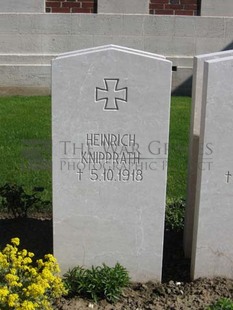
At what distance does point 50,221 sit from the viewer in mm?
5234

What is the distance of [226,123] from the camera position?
3807 mm

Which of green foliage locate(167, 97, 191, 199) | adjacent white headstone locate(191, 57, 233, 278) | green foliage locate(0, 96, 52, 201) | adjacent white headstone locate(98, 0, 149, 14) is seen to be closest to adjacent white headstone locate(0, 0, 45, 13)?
adjacent white headstone locate(98, 0, 149, 14)

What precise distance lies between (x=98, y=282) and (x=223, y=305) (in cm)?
87

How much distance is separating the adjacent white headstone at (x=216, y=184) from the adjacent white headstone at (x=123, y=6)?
8479mm

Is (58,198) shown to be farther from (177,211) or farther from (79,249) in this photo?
(177,211)

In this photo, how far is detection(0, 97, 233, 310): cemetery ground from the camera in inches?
153

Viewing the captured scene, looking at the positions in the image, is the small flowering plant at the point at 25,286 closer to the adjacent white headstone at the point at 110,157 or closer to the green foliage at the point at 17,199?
the adjacent white headstone at the point at 110,157

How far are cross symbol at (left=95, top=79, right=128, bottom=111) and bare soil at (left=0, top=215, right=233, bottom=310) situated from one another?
1.36 m

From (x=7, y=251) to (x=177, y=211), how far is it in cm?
209

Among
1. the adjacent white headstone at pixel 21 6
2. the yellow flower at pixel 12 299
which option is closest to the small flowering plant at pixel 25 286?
the yellow flower at pixel 12 299

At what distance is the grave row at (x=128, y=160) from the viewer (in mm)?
3703

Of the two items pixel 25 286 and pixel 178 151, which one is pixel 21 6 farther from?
pixel 25 286

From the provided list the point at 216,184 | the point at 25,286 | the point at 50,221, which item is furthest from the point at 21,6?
the point at 25,286

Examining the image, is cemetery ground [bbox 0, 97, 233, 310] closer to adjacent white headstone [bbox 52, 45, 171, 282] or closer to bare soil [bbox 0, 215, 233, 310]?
bare soil [bbox 0, 215, 233, 310]
